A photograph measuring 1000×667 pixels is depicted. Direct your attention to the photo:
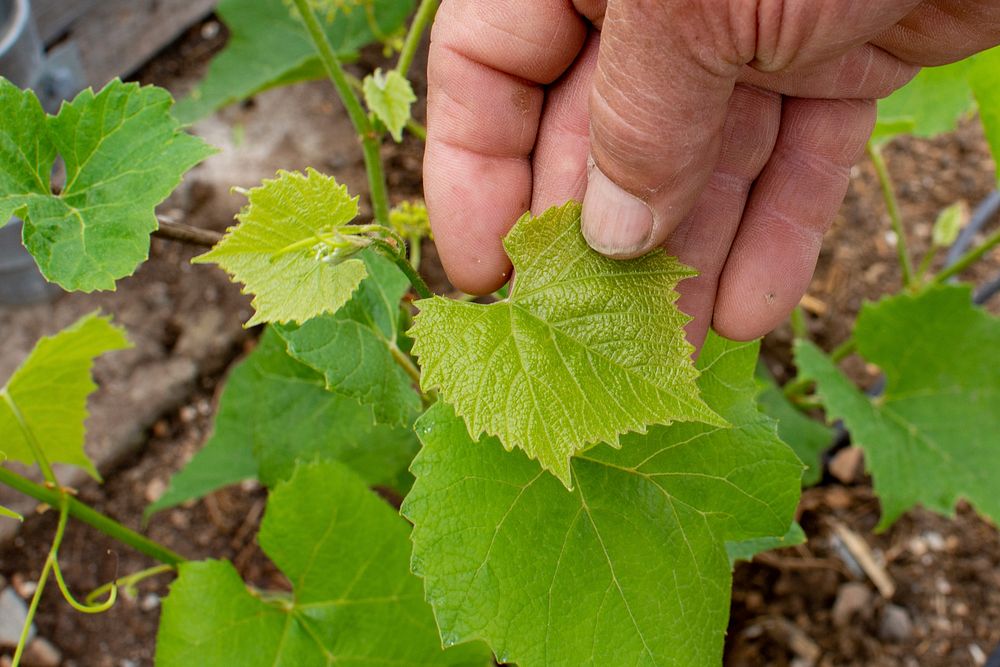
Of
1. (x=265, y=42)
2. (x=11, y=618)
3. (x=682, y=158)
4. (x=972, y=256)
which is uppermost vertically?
(x=682, y=158)

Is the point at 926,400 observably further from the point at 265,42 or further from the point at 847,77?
the point at 265,42

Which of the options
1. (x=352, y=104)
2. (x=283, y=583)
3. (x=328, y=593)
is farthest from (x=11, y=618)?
(x=352, y=104)

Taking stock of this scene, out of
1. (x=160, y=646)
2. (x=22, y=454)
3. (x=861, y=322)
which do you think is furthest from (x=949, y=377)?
(x=22, y=454)

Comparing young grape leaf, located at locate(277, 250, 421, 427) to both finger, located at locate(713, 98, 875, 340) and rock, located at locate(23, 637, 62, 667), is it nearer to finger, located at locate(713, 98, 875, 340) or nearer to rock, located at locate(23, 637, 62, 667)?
finger, located at locate(713, 98, 875, 340)

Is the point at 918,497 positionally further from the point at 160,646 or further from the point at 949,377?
the point at 160,646

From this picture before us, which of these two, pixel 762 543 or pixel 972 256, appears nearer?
pixel 762 543
